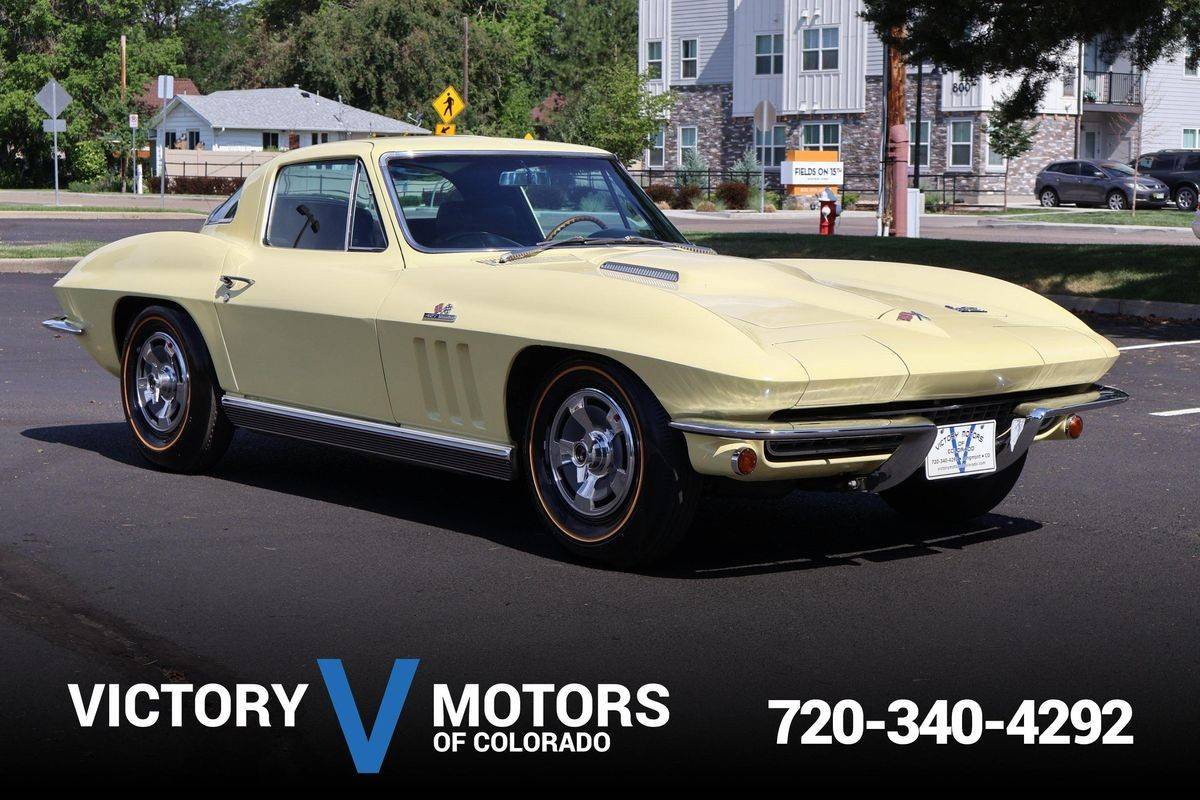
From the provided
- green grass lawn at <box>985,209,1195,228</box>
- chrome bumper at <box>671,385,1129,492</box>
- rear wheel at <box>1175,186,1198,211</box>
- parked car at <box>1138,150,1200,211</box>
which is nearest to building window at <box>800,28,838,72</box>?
parked car at <box>1138,150,1200,211</box>

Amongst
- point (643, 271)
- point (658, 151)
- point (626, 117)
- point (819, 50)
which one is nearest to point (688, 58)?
point (658, 151)

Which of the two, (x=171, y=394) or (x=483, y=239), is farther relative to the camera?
(x=171, y=394)

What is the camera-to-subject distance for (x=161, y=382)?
7938 mm

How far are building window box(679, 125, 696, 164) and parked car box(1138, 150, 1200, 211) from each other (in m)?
17.5

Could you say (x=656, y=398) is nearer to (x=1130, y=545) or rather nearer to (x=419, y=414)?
(x=419, y=414)

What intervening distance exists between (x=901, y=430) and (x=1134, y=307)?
12477 mm

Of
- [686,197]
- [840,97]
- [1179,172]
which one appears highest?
[840,97]

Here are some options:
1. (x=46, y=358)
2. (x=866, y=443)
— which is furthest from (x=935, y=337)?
(x=46, y=358)

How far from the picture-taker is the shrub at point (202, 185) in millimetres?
Answer: 58625

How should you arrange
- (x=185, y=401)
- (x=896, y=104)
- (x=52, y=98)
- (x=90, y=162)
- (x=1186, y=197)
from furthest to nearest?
(x=90, y=162)
(x=1186, y=197)
(x=52, y=98)
(x=896, y=104)
(x=185, y=401)

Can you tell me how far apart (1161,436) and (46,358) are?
26.7 feet

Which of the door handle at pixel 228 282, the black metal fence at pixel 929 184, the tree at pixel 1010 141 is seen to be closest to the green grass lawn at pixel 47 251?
the door handle at pixel 228 282

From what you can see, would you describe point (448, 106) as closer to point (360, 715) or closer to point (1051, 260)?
point (1051, 260)

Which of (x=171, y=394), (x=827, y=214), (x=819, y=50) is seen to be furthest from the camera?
(x=819, y=50)
